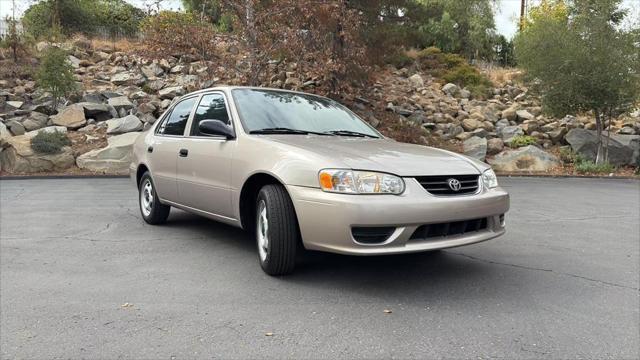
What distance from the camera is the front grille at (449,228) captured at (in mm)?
3784

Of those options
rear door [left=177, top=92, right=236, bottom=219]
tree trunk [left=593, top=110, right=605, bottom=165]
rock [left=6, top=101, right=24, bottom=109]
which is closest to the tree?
tree trunk [left=593, top=110, right=605, bottom=165]

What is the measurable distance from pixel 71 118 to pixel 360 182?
45.1 feet

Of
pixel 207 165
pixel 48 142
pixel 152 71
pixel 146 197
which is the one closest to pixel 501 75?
pixel 152 71

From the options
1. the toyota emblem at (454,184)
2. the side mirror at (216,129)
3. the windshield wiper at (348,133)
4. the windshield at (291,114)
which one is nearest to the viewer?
the toyota emblem at (454,184)

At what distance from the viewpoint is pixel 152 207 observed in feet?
20.8

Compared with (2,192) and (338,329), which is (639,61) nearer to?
(338,329)

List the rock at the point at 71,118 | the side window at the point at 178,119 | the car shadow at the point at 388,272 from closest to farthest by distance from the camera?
the car shadow at the point at 388,272, the side window at the point at 178,119, the rock at the point at 71,118

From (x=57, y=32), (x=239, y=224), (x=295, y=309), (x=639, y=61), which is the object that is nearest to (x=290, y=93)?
(x=239, y=224)

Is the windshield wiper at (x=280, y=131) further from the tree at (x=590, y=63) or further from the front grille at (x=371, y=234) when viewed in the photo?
the tree at (x=590, y=63)

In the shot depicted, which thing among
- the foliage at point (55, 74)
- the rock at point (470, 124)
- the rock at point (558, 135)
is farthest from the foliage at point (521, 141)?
the foliage at point (55, 74)

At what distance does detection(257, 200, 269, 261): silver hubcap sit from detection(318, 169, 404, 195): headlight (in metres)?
0.69

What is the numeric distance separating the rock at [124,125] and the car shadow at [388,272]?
10542 millimetres

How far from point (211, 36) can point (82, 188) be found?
4.57 m

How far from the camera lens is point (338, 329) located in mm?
3234
